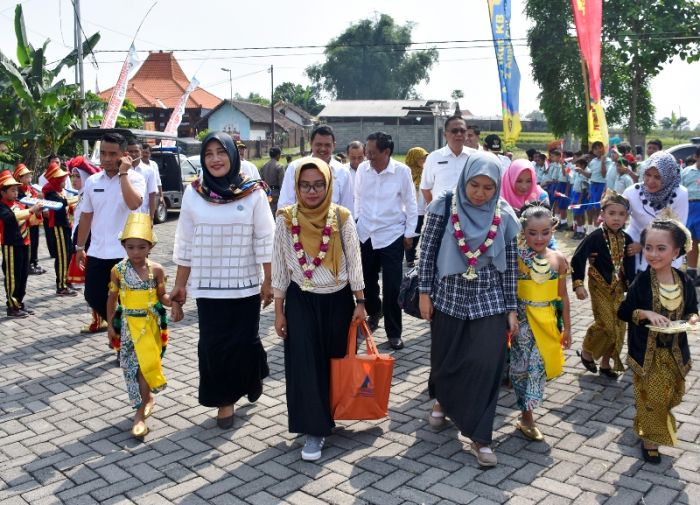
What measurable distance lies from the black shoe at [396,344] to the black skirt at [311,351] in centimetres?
221

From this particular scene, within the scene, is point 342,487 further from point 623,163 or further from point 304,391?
point 623,163

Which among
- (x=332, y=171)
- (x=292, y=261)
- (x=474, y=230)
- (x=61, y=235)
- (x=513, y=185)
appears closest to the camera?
(x=474, y=230)

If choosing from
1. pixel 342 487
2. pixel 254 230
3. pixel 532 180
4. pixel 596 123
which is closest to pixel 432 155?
pixel 532 180

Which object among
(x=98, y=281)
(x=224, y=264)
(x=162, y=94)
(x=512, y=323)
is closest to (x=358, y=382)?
(x=512, y=323)

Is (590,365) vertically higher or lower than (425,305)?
lower

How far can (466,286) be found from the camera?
4.21 m

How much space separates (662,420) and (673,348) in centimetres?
44

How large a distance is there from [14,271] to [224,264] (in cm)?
454

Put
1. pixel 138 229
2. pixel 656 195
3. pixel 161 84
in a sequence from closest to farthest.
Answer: pixel 138 229, pixel 656 195, pixel 161 84

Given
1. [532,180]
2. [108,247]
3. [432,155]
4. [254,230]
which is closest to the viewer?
[254,230]

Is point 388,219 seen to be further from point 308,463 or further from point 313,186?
point 308,463

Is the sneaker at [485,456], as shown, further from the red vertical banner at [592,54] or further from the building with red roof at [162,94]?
the building with red roof at [162,94]

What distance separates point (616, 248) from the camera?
550 cm

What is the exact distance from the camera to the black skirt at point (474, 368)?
418 cm
